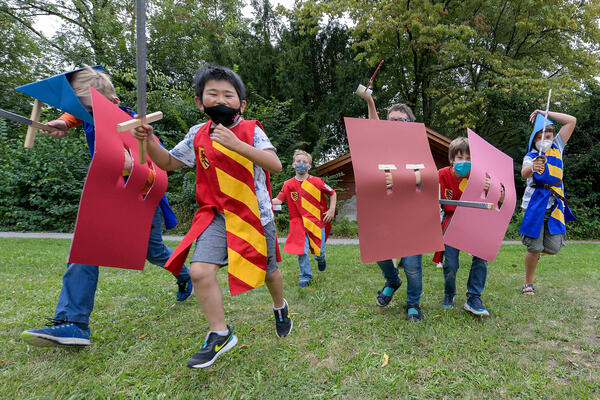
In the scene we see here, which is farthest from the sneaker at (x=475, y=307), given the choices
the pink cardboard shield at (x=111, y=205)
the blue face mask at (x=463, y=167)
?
the pink cardboard shield at (x=111, y=205)

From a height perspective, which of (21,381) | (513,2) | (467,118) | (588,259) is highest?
(513,2)

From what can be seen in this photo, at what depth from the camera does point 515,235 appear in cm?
1031

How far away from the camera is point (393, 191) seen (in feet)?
8.62

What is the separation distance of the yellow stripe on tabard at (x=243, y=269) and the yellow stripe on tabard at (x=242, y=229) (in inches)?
4.5

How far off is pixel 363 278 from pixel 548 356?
2.44 metres

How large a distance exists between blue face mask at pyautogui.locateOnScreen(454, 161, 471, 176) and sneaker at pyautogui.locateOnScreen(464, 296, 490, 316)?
115cm

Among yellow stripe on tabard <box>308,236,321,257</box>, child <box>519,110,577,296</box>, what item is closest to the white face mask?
child <box>519,110,577,296</box>

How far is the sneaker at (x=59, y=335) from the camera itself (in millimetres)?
2178

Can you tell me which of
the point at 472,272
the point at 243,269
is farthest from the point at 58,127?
the point at 472,272

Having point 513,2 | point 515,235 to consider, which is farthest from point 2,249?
point 513,2

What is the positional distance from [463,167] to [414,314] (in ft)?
4.63

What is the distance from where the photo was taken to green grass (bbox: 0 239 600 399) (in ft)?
Result: 6.56

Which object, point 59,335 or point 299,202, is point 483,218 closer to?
point 299,202

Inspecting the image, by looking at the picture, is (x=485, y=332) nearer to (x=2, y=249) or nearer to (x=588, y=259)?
(x=588, y=259)
